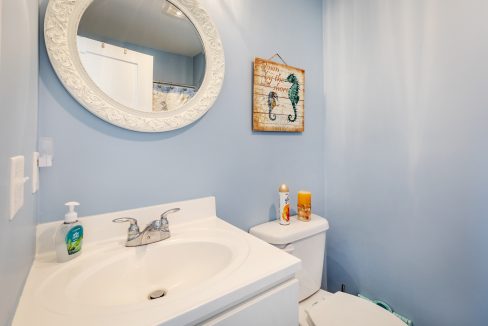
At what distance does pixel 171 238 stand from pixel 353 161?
41.5 inches

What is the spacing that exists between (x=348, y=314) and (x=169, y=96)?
3.68 feet

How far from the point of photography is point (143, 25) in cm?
85

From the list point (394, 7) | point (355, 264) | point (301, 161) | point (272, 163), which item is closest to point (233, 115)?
point (272, 163)

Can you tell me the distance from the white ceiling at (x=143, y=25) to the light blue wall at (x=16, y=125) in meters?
0.16

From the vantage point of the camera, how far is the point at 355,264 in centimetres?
130

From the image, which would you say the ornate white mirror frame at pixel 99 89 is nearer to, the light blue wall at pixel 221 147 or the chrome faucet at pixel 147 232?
the light blue wall at pixel 221 147

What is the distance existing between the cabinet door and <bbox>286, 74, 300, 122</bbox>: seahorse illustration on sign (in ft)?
2.88

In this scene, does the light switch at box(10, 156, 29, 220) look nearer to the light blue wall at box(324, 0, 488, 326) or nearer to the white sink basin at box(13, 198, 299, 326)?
the white sink basin at box(13, 198, 299, 326)

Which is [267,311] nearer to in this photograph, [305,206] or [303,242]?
[303,242]

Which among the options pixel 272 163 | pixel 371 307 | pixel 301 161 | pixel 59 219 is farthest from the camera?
pixel 301 161

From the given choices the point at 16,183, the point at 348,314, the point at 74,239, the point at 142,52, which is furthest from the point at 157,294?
the point at 142,52

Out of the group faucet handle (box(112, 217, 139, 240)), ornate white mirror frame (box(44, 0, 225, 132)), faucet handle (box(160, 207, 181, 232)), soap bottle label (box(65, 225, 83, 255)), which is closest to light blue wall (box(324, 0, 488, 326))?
ornate white mirror frame (box(44, 0, 225, 132))

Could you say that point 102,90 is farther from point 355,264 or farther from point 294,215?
point 355,264

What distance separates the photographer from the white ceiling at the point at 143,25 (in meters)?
0.76
